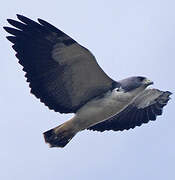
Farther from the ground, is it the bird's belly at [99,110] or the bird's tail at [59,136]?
the bird's belly at [99,110]

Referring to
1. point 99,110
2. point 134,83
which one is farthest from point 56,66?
point 134,83

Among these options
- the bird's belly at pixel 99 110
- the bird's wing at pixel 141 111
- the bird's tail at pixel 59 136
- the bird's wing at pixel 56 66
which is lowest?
the bird's wing at pixel 141 111

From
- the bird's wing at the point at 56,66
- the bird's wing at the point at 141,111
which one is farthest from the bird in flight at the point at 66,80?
the bird's wing at the point at 141,111

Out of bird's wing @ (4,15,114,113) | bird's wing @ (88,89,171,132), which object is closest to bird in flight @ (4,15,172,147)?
bird's wing @ (4,15,114,113)

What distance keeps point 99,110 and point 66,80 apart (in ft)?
3.33

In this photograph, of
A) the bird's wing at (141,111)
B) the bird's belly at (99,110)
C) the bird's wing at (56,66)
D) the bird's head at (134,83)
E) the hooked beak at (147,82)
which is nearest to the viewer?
the bird's wing at (56,66)

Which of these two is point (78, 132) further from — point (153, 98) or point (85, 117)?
point (153, 98)

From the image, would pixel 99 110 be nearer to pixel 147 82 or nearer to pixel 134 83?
pixel 134 83

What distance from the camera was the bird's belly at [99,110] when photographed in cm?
1900

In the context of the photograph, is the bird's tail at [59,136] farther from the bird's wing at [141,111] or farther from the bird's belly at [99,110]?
the bird's wing at [141,111]

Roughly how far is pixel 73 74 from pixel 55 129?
4.48 feet

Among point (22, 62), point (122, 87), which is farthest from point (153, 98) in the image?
point (22, 62)

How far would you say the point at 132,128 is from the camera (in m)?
21.2

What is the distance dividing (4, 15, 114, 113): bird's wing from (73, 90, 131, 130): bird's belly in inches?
10.7
